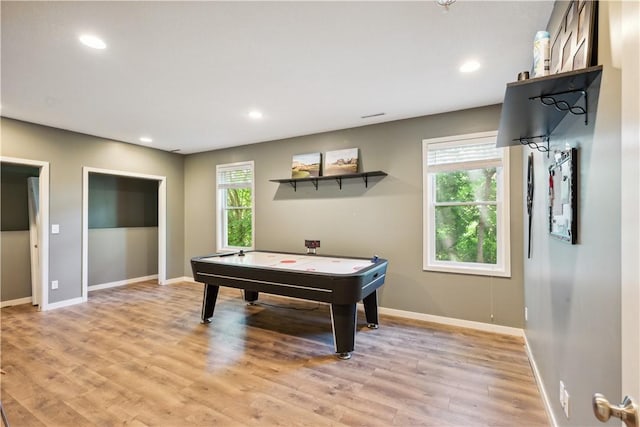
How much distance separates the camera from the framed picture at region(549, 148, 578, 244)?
1.38 metres

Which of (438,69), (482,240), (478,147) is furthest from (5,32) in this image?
(482,240)

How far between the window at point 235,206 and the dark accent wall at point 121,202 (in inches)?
73.0

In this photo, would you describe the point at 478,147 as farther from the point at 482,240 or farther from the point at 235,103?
the point at 235,103

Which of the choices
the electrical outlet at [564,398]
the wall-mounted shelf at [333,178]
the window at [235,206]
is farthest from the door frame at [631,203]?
the window at [235,206]

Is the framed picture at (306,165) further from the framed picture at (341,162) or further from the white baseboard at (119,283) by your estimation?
the white baseboard at (119,283)

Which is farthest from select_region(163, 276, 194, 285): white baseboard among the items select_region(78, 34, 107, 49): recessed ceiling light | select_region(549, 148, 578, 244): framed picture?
select_region(549, 148, 578, 244): framed picture

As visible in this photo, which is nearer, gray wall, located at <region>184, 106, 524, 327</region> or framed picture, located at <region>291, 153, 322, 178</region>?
gray wall, located at <region>184, 106, 524, 327</region>

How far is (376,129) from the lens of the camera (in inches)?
166

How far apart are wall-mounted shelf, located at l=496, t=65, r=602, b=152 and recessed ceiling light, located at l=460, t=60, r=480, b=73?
101 cm

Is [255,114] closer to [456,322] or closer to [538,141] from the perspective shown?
[538,141]

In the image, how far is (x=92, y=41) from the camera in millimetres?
2256

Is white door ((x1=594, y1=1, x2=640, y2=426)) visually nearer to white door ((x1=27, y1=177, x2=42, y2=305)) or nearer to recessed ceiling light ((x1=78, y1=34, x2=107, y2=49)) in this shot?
recessed ceiling light ((x1=78, y1=34, x2=107, y2=49))

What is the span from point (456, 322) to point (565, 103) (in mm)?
2949

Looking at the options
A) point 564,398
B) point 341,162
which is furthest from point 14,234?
point 564,398
